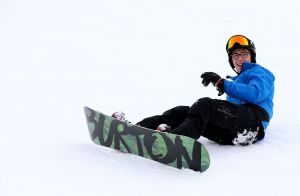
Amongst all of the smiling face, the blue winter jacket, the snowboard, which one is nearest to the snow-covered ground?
the snowboard

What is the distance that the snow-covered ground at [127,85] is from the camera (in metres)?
3.40

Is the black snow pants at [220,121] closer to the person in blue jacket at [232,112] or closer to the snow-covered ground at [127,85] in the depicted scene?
the person in blue jacket at [232,112]

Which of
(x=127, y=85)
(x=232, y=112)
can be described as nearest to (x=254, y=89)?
(x=232, y=112)

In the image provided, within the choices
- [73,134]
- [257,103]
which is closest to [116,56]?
[73,134]

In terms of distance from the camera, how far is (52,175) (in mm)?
3455

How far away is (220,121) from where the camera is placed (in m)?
4.09

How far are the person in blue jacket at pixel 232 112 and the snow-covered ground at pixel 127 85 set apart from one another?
0.58 feet

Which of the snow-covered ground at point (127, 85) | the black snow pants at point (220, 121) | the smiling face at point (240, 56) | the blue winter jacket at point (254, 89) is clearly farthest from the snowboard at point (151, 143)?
the smiling face at point (240, 56)

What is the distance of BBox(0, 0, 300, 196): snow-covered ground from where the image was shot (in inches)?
134

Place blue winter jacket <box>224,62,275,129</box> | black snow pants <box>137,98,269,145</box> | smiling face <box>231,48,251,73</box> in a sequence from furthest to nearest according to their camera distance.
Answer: smiling face <box>231,48,251,73</box>
blue winter jacket <box>224,62,275,129</box>
black snow pants <box>137,98,269,145</box>

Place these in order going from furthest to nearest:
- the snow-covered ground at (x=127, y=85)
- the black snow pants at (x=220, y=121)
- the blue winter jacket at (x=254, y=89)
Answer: the blue winter jacket at (x=254, y=89), the black snow pants at (x=220, y=121), the snow-covered ground at (x=127, y=85)

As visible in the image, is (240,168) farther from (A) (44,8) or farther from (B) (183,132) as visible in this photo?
(A) (44,8)

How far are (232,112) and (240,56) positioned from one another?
3.13 ft

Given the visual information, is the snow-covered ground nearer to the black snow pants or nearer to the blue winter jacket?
the black snow pants
